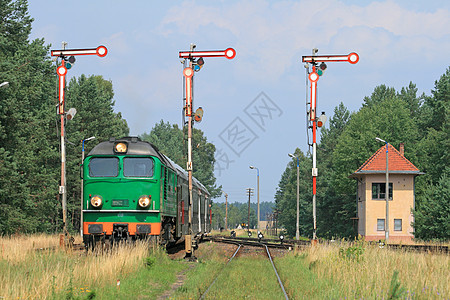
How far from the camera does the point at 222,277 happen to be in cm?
1569

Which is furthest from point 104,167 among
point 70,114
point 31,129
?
point 31,129

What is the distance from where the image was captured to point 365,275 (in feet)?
46.2

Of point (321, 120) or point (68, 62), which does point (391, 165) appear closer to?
point (321, 120)

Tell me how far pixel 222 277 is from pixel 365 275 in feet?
12.8

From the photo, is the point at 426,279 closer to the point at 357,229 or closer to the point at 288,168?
the point at 357,229

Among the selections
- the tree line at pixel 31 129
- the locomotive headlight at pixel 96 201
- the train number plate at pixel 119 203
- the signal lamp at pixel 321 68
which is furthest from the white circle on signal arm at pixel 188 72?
the tree line at pixel 31 129

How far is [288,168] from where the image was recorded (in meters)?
174

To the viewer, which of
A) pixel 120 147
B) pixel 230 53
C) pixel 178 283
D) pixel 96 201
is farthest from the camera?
pixel 230 53

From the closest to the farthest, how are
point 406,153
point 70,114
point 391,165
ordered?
point 70,114
point 391,165
point 406,153

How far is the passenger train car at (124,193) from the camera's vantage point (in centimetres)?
1864

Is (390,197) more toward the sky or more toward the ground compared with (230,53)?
more toward the ground

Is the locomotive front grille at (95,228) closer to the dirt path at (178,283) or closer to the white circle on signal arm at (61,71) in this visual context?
the dirt path at (178,283)

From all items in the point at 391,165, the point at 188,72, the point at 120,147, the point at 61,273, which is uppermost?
the point at 188,72

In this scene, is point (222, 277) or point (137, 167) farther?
point (137, 167)
